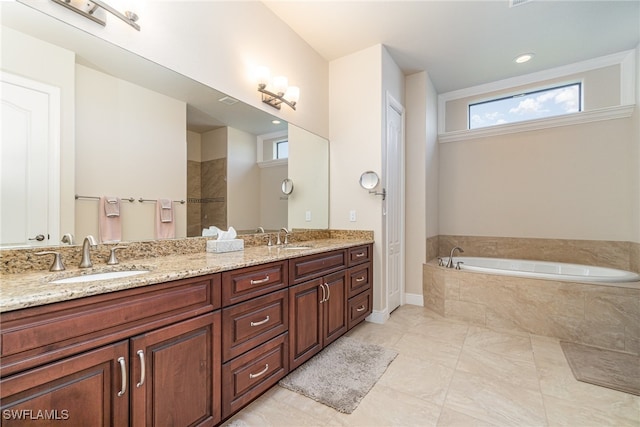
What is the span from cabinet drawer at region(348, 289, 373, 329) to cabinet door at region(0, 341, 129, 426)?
1.75 m

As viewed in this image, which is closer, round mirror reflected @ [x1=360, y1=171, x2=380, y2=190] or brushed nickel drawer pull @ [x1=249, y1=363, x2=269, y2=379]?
brushed nickel drawer pull @ [x1=249, y1=363, x2=269, y2=379]

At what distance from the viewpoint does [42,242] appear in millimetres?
1229

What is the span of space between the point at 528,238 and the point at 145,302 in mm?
4005

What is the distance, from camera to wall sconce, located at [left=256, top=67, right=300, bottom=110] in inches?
88.0

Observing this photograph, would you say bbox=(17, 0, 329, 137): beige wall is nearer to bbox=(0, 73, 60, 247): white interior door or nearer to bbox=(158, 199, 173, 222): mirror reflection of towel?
bbox=(0, 73, 60, 247): white interior door

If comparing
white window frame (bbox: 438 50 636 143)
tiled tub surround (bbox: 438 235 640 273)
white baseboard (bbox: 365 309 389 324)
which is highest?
white window frame (bbox: 438 50 636 143)

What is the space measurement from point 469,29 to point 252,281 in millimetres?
2917

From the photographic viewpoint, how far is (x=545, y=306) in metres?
2.49

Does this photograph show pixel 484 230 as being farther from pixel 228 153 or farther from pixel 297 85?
pixel 228 153

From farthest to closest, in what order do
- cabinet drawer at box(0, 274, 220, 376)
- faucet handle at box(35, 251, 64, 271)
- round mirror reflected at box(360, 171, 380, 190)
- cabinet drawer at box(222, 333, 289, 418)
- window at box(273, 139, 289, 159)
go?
1. round mirror reflected at box(360, 171, 380, 190)
2. window at box(273, 139, 289, 159)
3. cabinet drawer at box(222, 333, 289, 418)
4. faucet handle at box(35, 251, 64, 271)
5. cabinet drawer at box(0, 274, 220, 376)

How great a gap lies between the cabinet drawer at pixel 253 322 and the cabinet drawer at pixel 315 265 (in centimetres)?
14

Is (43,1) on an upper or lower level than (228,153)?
upper

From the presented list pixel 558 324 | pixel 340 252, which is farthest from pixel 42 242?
pixel 558 324

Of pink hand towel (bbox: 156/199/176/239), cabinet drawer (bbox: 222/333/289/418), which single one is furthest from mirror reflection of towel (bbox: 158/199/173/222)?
cabinet drawer (bbox: 222/333/289/418)
